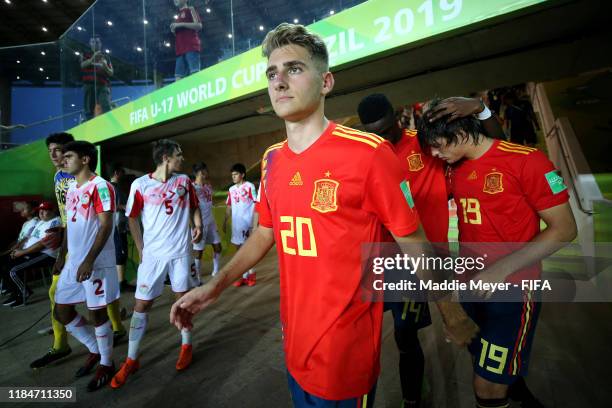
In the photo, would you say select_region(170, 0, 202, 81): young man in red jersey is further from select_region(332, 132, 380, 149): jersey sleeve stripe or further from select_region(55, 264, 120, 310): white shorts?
select_region(332, 132, 380, 149): jersey sleeve stripe

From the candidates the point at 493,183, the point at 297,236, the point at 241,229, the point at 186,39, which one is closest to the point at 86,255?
the point at 297,236

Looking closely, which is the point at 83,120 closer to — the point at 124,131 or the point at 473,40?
the point at 124,131

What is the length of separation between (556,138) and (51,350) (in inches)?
349

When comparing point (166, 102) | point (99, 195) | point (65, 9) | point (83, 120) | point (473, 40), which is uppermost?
point (65, 9)

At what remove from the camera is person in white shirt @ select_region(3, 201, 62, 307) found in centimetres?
514

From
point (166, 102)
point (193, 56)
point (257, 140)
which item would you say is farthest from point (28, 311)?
point (257, 140)

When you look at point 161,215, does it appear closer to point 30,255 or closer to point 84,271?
point 84,271

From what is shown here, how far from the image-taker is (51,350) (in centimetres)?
329

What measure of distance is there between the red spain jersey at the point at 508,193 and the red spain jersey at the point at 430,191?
0.13 m

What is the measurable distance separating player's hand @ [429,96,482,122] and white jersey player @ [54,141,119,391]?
3.04 m

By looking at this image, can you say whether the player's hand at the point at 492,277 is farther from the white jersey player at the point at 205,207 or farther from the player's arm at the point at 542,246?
the white jersey player at the point at 205,207

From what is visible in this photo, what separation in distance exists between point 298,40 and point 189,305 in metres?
1.13

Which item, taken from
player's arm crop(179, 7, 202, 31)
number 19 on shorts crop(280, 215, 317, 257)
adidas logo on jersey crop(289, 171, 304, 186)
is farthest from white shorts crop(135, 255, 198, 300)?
player's arm crop(179, 7, 202, 31)

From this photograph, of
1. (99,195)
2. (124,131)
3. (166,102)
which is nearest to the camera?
(99,195)
